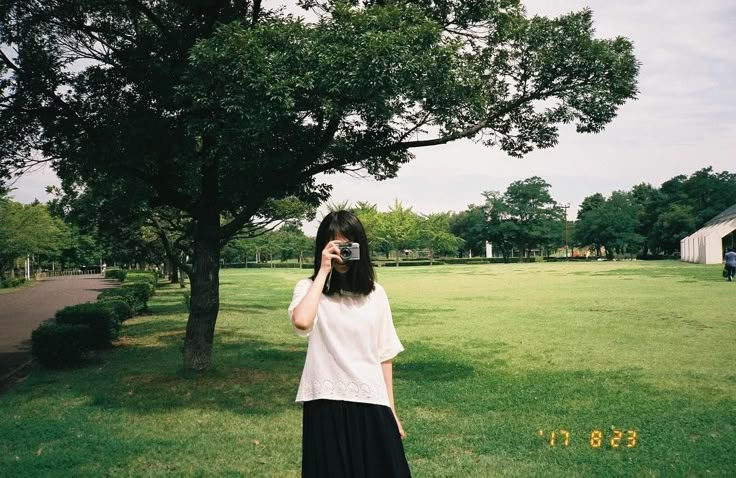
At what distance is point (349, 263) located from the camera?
297cm

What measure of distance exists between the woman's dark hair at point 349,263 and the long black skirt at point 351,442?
566 millimetres

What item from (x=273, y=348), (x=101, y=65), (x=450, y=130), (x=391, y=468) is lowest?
(x=273, y=348)

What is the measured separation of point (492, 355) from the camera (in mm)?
11984

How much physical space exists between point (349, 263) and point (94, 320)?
470 inches

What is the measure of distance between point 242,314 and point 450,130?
14.0 m

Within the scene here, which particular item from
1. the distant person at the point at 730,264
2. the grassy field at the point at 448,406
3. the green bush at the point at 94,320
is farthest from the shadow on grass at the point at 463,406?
the distant person at the point at 730,264

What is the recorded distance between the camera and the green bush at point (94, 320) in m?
12.8

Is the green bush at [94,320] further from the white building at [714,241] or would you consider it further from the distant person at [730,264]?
the white building at [714,241]

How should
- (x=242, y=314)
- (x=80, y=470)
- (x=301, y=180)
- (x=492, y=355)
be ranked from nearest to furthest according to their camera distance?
(x=80, y=470)
(x=301, y=180)
(x=492, y=355)
(x=242, y=314)

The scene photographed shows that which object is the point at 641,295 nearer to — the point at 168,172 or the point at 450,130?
the point at 450,130

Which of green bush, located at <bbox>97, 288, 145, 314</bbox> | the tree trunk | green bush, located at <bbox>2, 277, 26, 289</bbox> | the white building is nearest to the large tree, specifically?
the tree trunk

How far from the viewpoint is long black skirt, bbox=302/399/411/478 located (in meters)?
2.84

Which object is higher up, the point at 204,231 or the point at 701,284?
the point at 204,231

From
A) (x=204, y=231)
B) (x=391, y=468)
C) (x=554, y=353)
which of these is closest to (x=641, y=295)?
(x=554, y=353)
